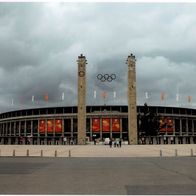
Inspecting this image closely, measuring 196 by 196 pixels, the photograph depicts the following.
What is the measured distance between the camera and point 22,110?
458 feet

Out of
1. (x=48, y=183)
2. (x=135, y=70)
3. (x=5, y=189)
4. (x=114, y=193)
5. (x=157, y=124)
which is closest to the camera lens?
(x=114, y=193)

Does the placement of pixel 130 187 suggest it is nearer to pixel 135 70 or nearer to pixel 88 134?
pixel 135 70

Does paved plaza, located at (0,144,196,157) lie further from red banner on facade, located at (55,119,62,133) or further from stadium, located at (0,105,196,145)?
red banner on facade, located at (55,119,62,133)

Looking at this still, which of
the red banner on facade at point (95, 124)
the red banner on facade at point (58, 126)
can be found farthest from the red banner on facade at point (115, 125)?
the red banner on facade at point (58, 126)

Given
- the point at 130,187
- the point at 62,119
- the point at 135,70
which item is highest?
the point at 135,70

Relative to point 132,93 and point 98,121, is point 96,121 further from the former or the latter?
point 132,93

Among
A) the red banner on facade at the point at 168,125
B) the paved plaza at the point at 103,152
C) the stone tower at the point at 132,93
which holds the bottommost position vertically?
the paved plaza at the point at 103,152

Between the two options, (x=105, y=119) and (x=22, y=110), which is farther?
(x=22, y=110)

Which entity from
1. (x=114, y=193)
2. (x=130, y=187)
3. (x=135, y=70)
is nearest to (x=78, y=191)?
(x=114, y=193)

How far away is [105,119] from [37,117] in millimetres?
27538

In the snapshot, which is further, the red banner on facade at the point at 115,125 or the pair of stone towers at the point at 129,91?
the red banner on facade at the point at 115,125

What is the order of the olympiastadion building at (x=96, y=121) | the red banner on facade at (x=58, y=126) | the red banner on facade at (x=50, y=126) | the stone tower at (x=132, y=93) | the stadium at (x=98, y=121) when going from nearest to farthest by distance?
the stone tower at (x=132, y=93) → the olympiastadion building at (x=96, y=121) → the stadium at (x=98, y=121) → the red banner on facade at (x=58, y=126) → the red banner on facade at (x=50, y=126)

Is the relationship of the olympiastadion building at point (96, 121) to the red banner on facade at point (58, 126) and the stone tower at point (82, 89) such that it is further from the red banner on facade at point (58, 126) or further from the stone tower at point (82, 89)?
the stone tower at point (82, 89)

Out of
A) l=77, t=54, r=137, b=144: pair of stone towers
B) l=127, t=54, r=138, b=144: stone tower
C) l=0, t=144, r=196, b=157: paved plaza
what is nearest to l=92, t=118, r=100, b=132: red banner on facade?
l=77, t=54, r=137, b=144: pair of stone towers
